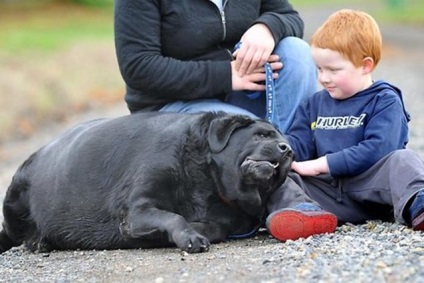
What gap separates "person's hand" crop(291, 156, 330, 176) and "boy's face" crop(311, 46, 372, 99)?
16.4 inches

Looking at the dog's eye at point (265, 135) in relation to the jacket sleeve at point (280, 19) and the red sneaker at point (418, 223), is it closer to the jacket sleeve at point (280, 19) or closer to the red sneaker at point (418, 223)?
the red sneaker at point (418, 223)

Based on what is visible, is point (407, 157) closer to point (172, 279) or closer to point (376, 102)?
point (376, 102)

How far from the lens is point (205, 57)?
6.68 metres

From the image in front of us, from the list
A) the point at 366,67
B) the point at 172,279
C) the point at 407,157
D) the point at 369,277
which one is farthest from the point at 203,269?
the point at 366,67

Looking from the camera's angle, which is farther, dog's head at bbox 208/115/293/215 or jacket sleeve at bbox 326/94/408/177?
jacket sleeve at bbox 326/94/408/177

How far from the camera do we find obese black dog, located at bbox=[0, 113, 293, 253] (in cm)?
551

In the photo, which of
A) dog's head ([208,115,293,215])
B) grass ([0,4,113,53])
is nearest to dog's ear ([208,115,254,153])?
dog's head ([208,115,293,215])

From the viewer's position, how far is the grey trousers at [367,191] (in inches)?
215

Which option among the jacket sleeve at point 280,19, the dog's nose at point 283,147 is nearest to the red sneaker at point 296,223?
the dog's nose at point 283,147

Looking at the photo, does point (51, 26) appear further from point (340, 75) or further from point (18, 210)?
point (340, 75)

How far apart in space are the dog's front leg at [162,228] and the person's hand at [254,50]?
139 centimetres

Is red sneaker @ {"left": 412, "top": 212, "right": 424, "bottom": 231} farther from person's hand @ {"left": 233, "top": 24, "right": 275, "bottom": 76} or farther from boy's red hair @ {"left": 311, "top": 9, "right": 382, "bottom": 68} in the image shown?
person's hand @ {"left": 233, "top": 24, "right": 275, "bottom": 76}

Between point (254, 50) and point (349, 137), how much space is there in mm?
920

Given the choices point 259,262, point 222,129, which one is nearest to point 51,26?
point 222,129
